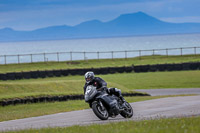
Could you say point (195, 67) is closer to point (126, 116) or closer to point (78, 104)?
point (78, 104)

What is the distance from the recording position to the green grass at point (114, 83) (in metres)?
28.2

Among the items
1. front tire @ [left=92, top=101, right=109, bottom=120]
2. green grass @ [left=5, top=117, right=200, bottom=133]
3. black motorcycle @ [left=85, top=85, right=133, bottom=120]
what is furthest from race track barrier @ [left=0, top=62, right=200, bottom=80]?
green grass @ [left=5, top=117, right=200, bottom=133]

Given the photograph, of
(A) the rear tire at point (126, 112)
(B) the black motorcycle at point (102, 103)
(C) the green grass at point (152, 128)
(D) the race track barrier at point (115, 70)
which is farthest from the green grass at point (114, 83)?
(C) the green grass at point (152, 128)

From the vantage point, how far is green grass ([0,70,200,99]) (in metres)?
28.2

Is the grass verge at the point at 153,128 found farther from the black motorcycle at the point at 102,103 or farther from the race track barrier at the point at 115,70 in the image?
the race track barrier at the point at 115,70

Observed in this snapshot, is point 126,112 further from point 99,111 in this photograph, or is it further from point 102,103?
point 99,111

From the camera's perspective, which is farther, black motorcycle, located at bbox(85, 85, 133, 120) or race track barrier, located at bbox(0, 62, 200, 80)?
race track barrier, located at bbox(0, 62, 200, 80)

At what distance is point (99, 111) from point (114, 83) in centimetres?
1845

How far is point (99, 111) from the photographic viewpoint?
14.3 m

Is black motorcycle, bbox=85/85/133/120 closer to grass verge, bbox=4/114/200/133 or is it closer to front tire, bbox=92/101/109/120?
front tire, bbox=92/101/109/120

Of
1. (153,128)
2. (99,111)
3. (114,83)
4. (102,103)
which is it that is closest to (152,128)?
(153,128)

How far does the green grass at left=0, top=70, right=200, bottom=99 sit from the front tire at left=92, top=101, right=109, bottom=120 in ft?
38.6

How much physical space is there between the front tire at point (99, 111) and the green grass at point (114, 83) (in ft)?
38.6

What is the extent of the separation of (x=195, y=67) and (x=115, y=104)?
116ft
